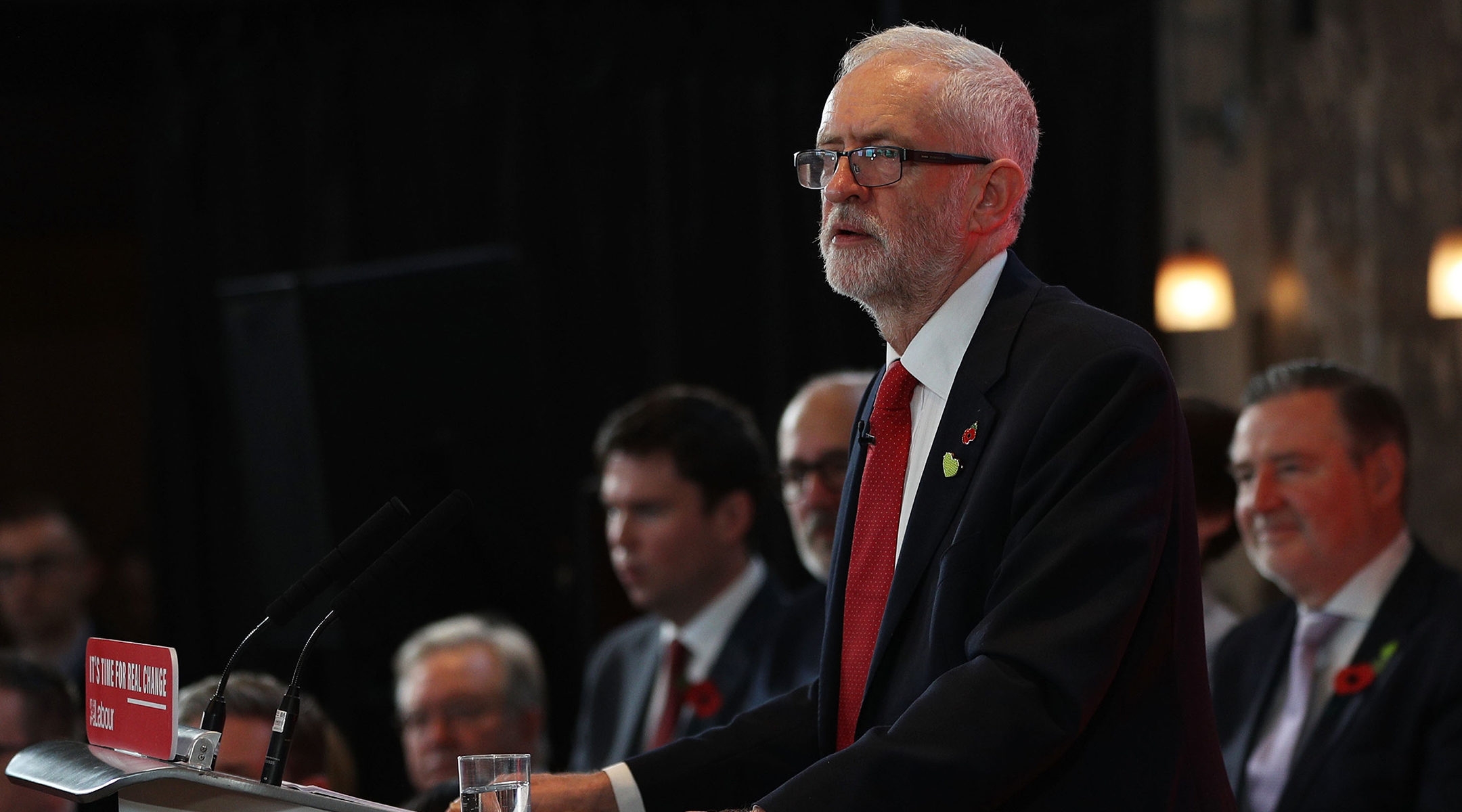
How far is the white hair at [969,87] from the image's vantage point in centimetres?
171

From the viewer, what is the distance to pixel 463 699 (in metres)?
3.51

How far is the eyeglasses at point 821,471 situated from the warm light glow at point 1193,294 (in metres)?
2.44

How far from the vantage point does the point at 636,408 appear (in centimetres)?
379

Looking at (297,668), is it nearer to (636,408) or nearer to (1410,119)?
(636,408)

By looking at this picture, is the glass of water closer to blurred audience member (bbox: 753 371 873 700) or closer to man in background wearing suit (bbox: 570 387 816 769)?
blurred audience member (bbox: 753 371 873 700)

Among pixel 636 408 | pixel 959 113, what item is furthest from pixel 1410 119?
pixel 959 113

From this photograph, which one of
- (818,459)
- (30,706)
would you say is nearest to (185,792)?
(30,706)

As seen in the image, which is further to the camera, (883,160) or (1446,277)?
(1446,277)

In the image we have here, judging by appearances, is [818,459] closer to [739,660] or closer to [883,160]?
[739,660]

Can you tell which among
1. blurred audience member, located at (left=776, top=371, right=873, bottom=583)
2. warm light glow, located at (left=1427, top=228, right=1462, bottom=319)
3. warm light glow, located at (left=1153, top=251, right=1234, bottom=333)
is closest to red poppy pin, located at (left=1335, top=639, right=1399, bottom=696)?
blurred audience member, located at (left=776, top=371, right=873, bottom=583)

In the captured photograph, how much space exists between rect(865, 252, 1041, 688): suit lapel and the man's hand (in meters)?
0.32

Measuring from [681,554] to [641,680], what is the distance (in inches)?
14.0

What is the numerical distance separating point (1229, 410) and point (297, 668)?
218 cm

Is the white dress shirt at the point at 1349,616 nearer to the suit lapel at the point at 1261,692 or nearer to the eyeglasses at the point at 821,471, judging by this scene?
the suit lapel at the point at 1261,692
